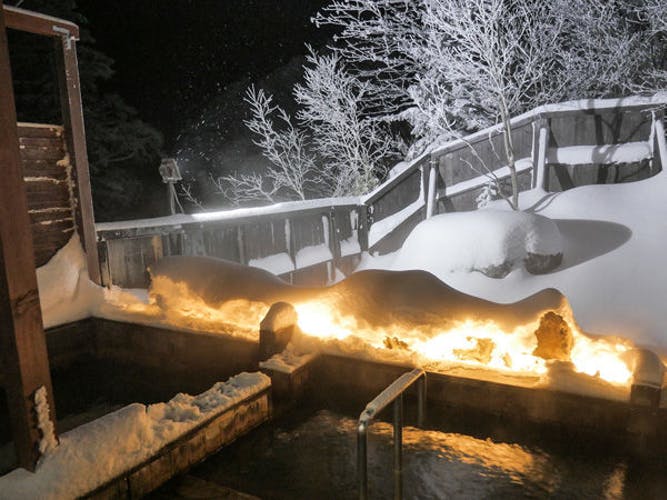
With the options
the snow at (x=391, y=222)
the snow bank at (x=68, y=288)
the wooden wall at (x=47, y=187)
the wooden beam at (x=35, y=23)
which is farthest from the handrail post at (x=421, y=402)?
the snow at (x=391, y=222)

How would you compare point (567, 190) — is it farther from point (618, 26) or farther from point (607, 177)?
point (618, 26)

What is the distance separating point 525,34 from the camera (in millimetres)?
13742

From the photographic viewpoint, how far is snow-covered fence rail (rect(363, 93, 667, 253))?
9.66 meters

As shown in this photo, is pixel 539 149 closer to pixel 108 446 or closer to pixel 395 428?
pixel 395 428

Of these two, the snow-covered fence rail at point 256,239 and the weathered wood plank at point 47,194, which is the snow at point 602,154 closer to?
the snow-covered fence rail at point 256,239

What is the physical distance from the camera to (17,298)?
10.2ft

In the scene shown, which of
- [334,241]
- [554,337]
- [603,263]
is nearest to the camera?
[554,337]

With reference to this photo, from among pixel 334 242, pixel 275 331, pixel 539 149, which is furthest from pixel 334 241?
pixel 275 331

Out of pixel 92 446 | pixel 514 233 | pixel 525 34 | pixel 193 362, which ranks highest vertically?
pixel 525 34

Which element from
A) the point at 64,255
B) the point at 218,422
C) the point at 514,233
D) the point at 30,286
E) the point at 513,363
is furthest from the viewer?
the point at 514,233

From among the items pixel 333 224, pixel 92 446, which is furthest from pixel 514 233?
pixel 92 446

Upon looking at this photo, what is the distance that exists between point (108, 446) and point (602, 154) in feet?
32.4

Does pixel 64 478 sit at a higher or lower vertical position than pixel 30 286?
lower

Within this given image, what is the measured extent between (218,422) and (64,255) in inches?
167
